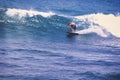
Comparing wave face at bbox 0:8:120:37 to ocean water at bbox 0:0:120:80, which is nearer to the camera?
ocean water at bbox 0:0:120:80

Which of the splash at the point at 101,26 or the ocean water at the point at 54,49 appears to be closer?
the ocean water at the point at 54,49

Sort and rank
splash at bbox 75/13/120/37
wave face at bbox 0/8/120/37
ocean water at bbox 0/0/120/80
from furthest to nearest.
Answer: splash at bbox 75/13/120/37 → wave face at bbox 0/8/120/37 → ocean water at bbox 0/0/120/80

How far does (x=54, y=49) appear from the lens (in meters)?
12.0

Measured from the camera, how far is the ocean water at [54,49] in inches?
379

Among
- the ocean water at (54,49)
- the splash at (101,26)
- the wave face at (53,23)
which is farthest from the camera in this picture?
the splash at (101,26)

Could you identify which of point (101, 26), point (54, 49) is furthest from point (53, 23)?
point (54, 49)

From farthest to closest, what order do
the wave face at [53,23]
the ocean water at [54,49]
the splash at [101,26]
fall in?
the splash at [101,26], the wave face at [53,23], the ocean water at [54,49]

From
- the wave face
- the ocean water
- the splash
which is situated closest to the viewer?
the ocean water

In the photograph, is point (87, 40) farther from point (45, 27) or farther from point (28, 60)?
point (28, 60)

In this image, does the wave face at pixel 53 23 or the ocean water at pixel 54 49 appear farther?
the wave face at pixel 53 23

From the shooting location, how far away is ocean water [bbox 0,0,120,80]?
9618mm

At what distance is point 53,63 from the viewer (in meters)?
10.4

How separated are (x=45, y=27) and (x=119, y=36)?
413cm

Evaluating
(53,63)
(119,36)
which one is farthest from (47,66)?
(119,36)
